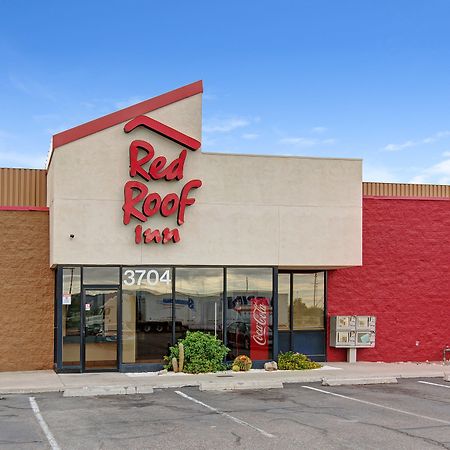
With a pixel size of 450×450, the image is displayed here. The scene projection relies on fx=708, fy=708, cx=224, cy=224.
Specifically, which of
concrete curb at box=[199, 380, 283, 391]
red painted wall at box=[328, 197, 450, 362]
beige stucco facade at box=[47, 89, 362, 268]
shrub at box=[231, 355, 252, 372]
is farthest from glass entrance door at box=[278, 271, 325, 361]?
Answer: concrete curb at box=[199, 380, 283, 391]

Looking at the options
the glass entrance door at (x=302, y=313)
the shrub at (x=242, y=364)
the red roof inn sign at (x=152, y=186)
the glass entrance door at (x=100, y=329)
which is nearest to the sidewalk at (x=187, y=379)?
the shrub at (x=242, y=364)

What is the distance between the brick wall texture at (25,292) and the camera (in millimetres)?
21125

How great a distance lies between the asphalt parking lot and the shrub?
3406 mm

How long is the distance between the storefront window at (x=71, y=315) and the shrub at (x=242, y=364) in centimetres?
454

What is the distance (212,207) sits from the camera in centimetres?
2100

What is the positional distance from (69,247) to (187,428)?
8828 millimetres

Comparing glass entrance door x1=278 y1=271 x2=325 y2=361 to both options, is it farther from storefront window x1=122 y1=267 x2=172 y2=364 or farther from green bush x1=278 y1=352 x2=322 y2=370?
storefront window x1=122 y1=267 x2=172 y2=364

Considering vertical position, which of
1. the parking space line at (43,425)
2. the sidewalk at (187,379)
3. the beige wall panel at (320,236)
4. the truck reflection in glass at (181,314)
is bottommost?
the sidewalk at (187,379)

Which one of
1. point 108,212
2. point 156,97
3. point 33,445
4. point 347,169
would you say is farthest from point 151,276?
point 33,445

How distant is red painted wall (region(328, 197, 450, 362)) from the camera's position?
933 inches

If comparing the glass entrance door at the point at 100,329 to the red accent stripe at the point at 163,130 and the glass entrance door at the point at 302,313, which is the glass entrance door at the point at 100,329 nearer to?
the red accent stripe at the point at 163,130

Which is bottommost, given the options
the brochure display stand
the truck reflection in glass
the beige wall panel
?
the brochure display stand

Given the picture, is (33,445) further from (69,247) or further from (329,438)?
(69,247)

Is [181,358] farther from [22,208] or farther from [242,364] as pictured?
[22,208]
